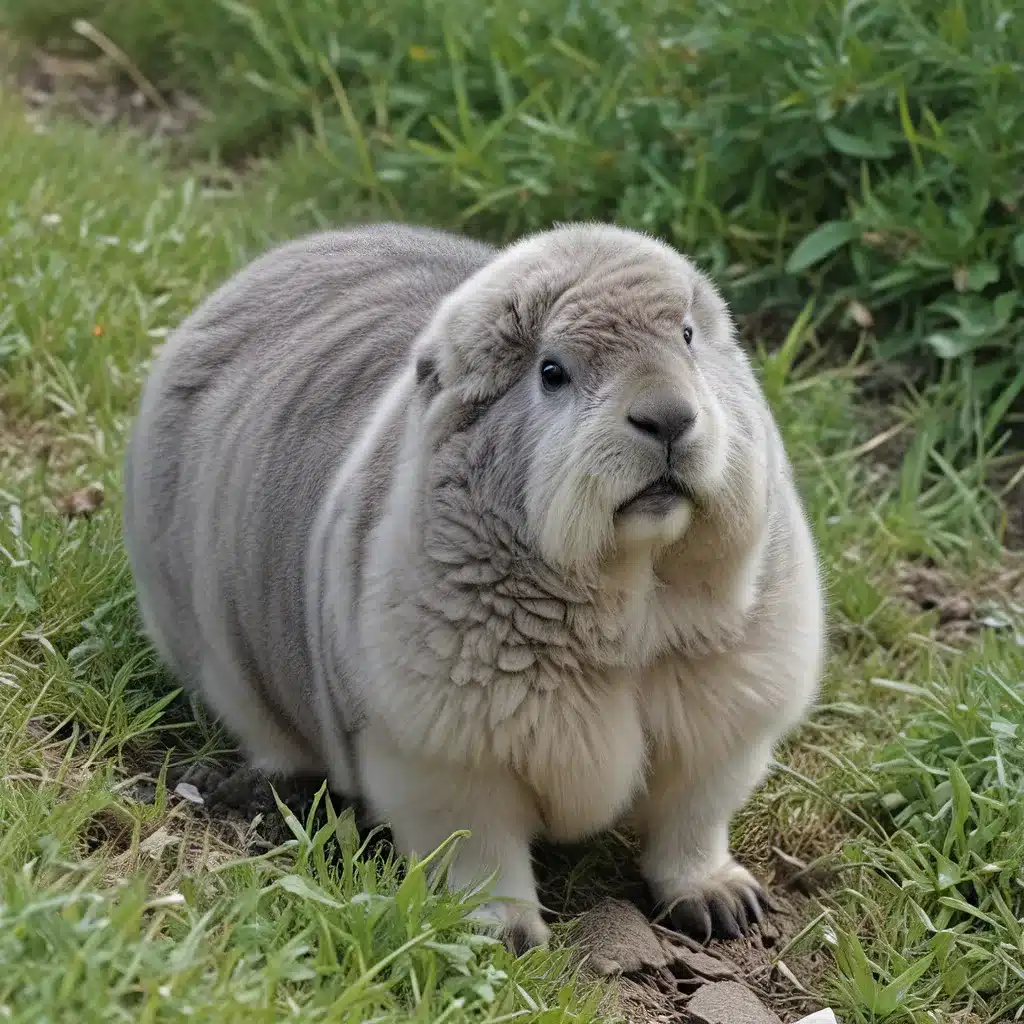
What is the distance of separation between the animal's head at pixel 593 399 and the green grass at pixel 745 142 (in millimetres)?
2230

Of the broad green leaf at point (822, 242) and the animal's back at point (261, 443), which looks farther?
the broad green leaf at point (822, 242)

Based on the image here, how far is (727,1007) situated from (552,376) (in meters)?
1.35

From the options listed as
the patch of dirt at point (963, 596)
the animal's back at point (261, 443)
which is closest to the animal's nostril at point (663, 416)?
the animal's back at point (261, 443)

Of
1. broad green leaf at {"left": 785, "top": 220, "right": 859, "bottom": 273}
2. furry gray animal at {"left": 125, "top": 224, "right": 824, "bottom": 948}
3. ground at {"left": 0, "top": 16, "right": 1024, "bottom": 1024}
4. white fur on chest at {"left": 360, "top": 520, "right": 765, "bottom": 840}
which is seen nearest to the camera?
ground at {"left": 0, "top": 16, "right": 1024, "bottom": 1024}

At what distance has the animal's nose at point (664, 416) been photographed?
2.98m

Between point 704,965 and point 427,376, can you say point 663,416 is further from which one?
point 704,965

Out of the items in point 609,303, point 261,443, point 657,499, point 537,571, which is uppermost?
point 609,303

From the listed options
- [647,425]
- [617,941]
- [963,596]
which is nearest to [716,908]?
[617,941]

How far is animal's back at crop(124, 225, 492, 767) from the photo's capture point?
393cm

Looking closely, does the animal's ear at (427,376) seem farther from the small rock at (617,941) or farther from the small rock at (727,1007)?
the small rock at (727,1007)

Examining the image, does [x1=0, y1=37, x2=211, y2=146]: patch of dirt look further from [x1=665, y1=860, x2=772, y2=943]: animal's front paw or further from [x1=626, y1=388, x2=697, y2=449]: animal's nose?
[x1=626, y1=388, x2=697, y2=449]: animal's nose

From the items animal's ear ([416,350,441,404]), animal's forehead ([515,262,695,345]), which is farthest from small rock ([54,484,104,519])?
animal's forehead ([515,262,695,345])

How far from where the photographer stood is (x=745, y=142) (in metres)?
5.80

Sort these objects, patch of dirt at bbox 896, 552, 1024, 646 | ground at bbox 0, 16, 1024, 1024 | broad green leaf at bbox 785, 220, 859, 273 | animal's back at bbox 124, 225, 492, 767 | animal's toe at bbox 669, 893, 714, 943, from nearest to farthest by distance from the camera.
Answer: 1. ground at bbox 0, 16, 1024, 1024
2. animal's toe at bbox 669, 893, 714, 943
3. animal's back at bbox 124, 225, 492, 767
4. patch of dirt at bbox 896, 552, 1024, 646
5. broad green leaf at bbox 785, 220, 859, 273
